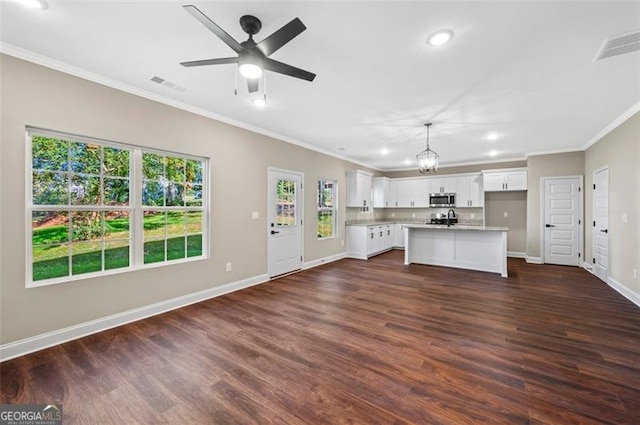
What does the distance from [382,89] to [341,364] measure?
3037 mm

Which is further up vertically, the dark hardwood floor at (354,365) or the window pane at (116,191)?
the window pane at (116,191)

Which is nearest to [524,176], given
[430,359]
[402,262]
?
[402,262]

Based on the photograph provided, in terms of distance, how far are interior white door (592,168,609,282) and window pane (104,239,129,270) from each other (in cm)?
754

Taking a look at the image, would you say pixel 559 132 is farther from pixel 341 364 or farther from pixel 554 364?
pixel 341 364

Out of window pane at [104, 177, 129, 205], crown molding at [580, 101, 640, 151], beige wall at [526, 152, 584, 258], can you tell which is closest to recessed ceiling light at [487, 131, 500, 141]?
crown molding at [580, 101, 640, 151]

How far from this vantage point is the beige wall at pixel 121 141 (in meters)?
2.42

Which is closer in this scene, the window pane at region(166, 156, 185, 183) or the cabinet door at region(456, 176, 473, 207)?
the window pane at region(166, 156, 185, 183)

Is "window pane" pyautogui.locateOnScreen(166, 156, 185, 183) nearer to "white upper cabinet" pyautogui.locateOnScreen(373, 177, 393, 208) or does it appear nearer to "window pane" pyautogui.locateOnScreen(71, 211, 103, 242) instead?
"window pane" pyautogui.locateOnScreen(71, 211, 103, 242)

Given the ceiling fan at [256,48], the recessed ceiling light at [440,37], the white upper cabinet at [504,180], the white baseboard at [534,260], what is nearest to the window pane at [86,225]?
the ceiling fan at [256,48]

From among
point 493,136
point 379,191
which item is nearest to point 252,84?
point 493,136

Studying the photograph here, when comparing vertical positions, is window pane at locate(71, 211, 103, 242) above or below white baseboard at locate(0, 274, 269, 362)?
above

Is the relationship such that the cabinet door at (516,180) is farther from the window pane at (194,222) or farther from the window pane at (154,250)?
the window pane at (154,250)

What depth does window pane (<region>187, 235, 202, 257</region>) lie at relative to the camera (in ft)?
12.5

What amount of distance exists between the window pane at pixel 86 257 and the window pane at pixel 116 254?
2.5 inches
